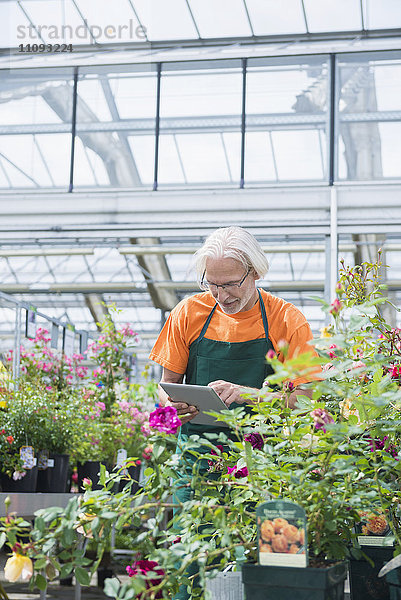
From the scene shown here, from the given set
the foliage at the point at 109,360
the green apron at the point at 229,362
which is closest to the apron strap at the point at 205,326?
the green apron at the point at 229,362

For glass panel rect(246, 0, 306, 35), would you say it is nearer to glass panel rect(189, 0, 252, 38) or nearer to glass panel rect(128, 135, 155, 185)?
glass panel rect(189, 0, 252, 38)

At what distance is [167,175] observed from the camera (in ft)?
22.4

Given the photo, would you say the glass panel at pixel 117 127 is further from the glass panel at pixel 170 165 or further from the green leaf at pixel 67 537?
the green leaf at pixel 67 537

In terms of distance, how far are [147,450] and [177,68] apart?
157 inches

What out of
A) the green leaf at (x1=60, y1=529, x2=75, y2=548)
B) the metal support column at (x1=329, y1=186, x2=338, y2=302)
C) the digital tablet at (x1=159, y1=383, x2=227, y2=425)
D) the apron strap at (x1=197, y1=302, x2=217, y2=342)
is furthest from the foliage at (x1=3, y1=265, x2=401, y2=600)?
the metal support column at (x1=329, y1=186, x2=338, y2=302)

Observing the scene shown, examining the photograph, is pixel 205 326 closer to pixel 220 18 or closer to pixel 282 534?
pixel 282 534

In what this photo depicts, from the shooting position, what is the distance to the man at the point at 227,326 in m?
1.79

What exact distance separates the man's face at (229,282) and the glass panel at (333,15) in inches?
230

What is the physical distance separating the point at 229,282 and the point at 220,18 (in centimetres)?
611

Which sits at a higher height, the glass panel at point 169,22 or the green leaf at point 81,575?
the glass panel at point 169,22

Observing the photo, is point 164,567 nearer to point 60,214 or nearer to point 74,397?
point 74,397

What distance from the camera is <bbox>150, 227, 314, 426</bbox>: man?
1787 millimetres

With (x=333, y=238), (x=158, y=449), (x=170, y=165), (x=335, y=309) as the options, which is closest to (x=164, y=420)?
(x=158, y=449)

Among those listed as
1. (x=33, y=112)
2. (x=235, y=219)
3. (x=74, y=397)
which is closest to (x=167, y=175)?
(x=235, y=219)
